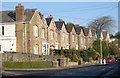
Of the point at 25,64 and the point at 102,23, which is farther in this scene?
the point at 102,23

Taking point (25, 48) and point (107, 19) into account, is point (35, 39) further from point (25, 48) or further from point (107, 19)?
point (107, 19)

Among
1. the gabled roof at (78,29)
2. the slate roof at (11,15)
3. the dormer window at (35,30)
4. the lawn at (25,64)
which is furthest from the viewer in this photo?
the gabled roof at (78,29)

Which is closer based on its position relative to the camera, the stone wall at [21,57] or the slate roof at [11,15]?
the stone wall at [21,57]

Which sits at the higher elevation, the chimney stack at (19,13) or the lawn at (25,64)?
the chimney stack at (19,13)

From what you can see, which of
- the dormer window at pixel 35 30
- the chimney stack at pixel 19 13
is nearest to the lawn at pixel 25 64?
the dormer window at pixel 35 30

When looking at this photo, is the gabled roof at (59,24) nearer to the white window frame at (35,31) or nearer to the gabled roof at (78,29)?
A: the gabled roof at (78,29)

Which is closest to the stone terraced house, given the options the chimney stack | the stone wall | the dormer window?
the dormer window

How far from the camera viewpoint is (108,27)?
125688mm

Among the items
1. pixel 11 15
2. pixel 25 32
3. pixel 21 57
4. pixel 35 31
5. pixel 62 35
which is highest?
pixel 11 15

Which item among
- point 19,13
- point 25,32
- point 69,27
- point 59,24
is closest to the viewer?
point 25,32

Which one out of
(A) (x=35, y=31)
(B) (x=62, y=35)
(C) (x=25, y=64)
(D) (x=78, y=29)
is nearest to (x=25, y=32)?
(A) (x=35, y=31)

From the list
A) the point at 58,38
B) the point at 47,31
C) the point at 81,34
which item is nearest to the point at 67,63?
the point at 47,31

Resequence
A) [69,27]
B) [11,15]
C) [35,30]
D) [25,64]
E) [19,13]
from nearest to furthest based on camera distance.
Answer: [25,64], [19,13], [11,15], [35,30], [69,27]

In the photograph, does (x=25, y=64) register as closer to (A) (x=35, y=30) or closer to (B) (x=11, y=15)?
(A) (x=35, y=30)
